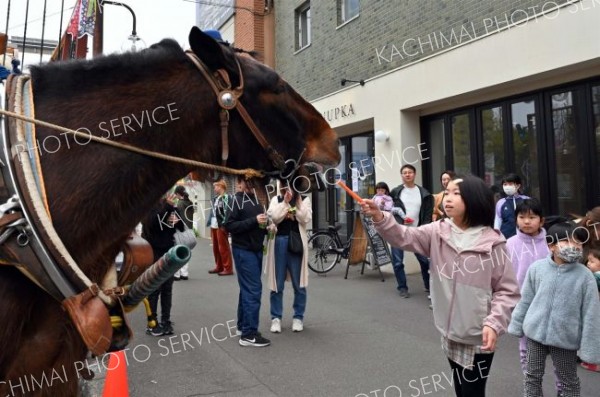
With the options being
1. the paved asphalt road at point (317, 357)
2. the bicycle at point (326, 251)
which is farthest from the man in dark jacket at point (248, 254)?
the bicycle at point (326, 251)

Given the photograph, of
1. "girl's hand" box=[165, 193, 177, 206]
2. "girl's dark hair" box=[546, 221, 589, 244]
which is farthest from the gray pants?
"girl's hand" box=[165, 193, 177, 206]

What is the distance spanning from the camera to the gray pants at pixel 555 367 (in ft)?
12.0

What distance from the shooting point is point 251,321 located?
5.67 meters

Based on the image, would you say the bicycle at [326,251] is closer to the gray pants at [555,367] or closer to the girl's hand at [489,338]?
the gray pants at [555,367]

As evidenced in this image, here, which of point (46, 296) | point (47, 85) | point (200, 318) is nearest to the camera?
point (46, 296)

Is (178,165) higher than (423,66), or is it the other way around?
(423,66)

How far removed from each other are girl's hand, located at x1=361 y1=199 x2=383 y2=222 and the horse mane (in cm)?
137

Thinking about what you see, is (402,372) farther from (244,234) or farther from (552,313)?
(244,234)

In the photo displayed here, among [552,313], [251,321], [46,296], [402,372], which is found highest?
[46,296]

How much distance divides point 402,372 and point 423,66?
641cm

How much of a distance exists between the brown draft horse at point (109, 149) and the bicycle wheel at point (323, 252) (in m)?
8.87

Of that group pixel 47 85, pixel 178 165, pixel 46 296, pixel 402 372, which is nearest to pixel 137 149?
pixel 178 165

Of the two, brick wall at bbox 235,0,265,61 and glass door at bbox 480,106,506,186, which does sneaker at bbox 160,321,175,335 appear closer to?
glass door at bbox 480,106,506,186

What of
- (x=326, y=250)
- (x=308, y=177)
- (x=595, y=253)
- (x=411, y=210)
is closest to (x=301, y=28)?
(x=326, y=250)
